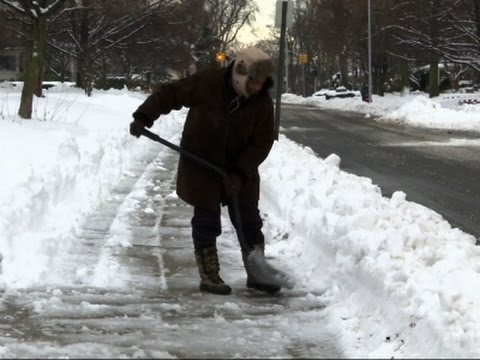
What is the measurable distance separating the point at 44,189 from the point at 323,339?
3.63 m

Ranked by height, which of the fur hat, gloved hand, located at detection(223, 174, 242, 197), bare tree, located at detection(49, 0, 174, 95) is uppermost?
bare tree, located at detection(49, 0, 174, 95)

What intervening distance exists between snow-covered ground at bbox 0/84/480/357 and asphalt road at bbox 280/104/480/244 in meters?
1.22

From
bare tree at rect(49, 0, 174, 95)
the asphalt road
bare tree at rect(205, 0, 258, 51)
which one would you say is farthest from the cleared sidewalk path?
bare tree at rect(205, 0, 258, 51)

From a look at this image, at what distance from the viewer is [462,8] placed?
2980cm

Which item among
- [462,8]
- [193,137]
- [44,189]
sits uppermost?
[462,8]

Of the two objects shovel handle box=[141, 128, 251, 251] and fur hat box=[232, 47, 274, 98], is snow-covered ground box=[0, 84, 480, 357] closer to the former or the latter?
shovel handle box=[141, 128, 251, 251]

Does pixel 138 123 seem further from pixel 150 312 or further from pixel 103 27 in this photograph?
pixel 103 27

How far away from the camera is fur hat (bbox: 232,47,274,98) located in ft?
14.5

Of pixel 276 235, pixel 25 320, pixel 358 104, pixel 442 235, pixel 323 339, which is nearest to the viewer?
pixel 323 339

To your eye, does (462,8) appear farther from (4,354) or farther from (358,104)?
(4,354)

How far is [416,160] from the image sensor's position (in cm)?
1311

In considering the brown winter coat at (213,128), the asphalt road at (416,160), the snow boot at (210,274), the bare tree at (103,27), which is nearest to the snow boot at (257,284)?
the snow boot at (210,274)

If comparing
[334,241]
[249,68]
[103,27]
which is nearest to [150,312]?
[334,241]

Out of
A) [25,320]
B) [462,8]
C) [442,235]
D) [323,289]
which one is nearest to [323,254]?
[323,289]
